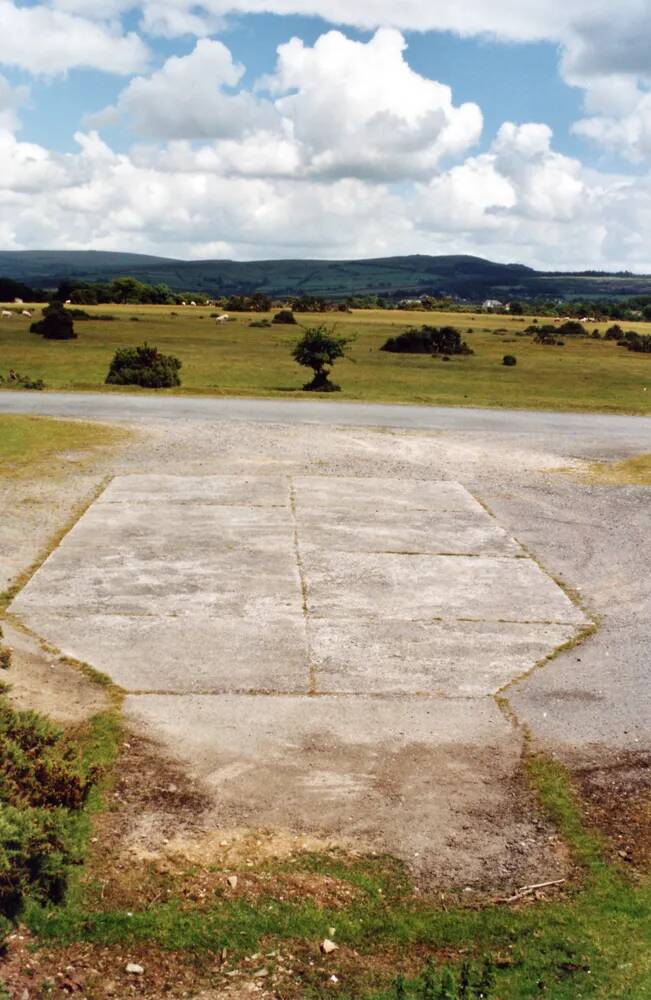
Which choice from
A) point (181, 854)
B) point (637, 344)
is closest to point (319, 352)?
point (181, 854)

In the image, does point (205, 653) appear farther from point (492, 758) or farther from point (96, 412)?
point (96, 412)

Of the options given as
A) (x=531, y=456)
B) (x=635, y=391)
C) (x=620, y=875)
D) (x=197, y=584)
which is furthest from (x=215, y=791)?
(x=635, y=391)

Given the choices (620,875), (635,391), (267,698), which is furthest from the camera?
(635,391)

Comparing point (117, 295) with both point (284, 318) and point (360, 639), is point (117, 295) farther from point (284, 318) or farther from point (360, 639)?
point (360, 639)

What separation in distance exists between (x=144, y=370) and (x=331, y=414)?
9179 millimetres

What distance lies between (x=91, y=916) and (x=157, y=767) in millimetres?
1836

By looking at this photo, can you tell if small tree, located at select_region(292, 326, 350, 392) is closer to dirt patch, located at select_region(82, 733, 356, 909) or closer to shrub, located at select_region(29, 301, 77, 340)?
shrub, located at select_region(29, 301, 77, 340)

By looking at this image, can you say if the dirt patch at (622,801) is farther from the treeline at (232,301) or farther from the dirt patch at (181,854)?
Result: the treeline at (232,301)

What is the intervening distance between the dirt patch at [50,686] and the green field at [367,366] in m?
22.5

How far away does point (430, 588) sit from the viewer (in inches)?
465

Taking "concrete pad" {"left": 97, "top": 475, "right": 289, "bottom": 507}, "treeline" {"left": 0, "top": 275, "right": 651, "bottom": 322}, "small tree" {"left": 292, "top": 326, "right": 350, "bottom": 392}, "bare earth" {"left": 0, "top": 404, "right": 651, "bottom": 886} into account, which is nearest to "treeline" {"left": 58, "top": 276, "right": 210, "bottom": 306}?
"treeline" {"left": 0, "top": 275, "right": 651, "bottom": 322}

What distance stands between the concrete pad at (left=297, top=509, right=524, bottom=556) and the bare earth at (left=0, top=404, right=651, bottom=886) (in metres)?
0.06

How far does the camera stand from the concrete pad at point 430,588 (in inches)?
433

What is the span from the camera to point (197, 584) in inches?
453
